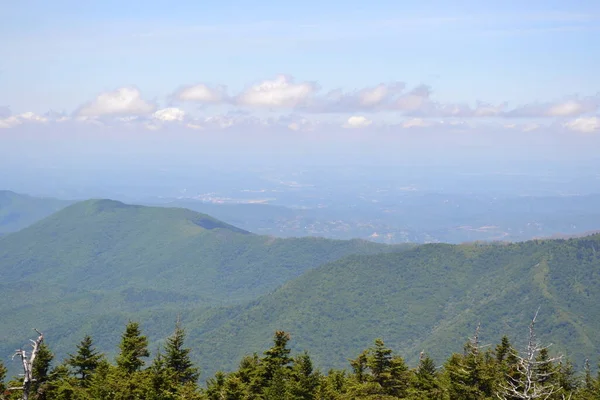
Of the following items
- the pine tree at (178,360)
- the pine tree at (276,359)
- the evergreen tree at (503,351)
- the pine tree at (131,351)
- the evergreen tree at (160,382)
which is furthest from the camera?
the evergreen tree at (503,351)

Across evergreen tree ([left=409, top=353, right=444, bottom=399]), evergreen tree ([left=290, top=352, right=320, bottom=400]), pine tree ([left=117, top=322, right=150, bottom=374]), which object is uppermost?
pine tree ([left=117, top=322, right=150, bottom=374])

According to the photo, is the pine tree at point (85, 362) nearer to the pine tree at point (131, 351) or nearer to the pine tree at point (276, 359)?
the pine tree at point (131, 351)

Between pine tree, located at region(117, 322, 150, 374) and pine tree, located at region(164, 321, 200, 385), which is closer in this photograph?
pine tree, located at region(117, 322, 150, 374)

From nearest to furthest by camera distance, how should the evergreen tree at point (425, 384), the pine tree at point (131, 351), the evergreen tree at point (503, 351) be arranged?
Result: the evergreen tree at point (425, 384) → the pine tree at point (131, 351) → the evergreen tree at point (503, 351)

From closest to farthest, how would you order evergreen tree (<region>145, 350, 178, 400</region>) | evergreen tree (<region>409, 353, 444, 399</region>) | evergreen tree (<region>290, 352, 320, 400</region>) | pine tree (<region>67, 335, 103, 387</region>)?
evergreen tree (<region>145, 350, 178, 400</region>), evergreen tree (<region>290, 352, 320, 400</region>), evergreen tree (<region>409, 353, 444, 399</region>), pine tree (<region>67, 335, 103, 387</region>)

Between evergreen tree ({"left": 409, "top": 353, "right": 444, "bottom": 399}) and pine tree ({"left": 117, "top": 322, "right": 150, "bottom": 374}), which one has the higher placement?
pine tree ({"left": 117, "top": 322, "right": 150, "bottom": 374})

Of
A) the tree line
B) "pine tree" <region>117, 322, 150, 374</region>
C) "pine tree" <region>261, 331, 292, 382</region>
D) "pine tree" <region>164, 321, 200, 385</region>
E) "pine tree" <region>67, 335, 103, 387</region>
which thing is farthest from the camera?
"pine tree" <region>261, 331, 292, 382</region>

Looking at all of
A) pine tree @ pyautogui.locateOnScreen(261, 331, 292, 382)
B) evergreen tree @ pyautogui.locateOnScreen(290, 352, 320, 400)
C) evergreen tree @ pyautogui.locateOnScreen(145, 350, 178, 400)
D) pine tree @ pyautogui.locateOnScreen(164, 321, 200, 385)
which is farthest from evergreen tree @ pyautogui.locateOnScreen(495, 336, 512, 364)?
evergreen tree @ pyautogui.locateOnScreen(145, 350, 178, 400)

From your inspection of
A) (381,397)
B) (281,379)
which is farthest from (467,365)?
(281,379)

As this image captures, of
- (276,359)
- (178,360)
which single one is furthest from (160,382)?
(276,359)

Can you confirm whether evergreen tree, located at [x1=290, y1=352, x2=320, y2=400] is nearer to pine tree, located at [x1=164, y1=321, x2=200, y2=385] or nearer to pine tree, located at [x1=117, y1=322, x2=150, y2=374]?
pine tree, located at [x1=164, y1=321, x2=200, y2=385]

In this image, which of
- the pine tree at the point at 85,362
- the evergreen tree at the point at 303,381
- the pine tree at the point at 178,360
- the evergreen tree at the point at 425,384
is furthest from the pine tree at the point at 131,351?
the evergreen tree at the point at 425,384

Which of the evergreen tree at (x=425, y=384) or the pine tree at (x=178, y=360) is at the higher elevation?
the pine tree at (x=178, y=360)

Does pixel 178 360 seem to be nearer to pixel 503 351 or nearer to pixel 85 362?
pixel 85 362
